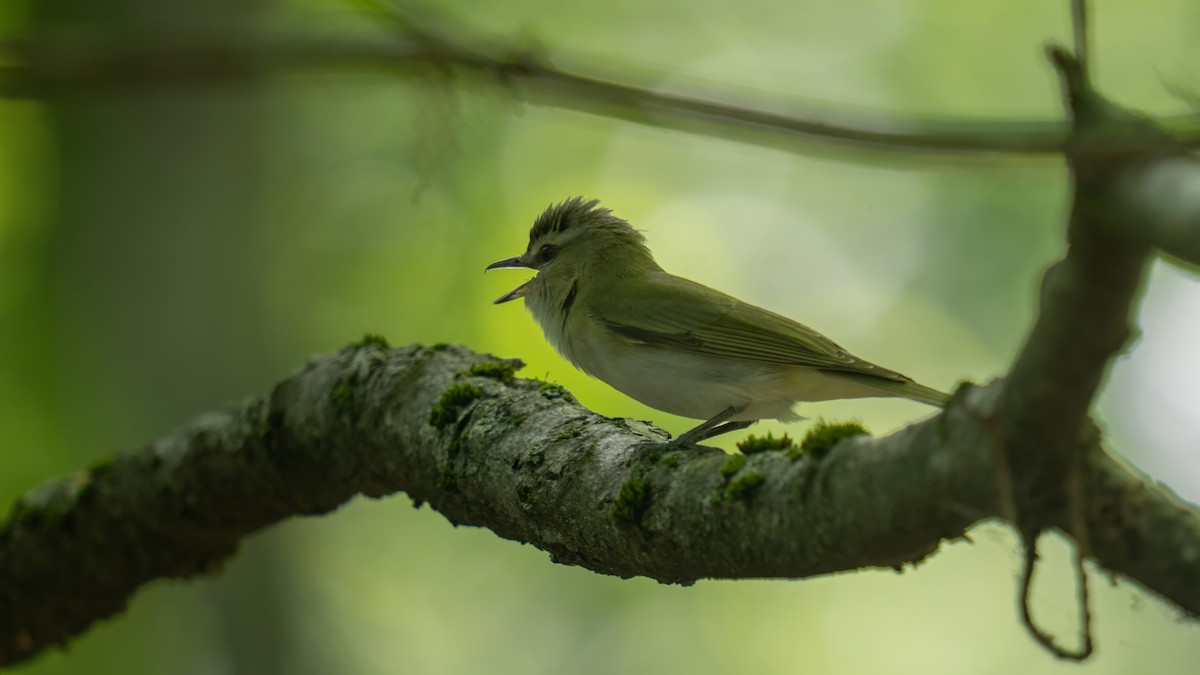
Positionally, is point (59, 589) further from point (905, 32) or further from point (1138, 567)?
point (905, 32)

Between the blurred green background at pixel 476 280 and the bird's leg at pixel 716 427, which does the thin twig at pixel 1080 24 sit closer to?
the bird's leg at pixel 716 427

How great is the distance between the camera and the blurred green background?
779cm

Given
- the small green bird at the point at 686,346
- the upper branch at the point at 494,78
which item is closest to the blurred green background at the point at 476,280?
the small green bird at the point at 686,346

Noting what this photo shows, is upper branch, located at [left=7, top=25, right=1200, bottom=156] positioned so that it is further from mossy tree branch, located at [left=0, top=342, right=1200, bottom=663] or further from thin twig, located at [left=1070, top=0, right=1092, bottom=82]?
mossy tree branch, located at [left=0, top=342, right=1200, bottom=663]

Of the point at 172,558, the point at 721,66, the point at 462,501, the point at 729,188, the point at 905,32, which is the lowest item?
the point at 172,558

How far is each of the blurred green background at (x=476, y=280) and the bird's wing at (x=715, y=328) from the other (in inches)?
59.7

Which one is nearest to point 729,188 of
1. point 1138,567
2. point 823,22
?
point 823,22

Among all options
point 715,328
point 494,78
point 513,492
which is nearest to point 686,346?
point 715,328

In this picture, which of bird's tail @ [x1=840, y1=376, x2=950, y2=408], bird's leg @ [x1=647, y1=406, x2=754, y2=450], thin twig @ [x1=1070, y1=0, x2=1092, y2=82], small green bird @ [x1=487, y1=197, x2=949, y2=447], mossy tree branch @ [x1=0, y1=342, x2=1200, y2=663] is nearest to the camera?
thin twig @ [x1=1070, y1=0, x2=1092, y2=82]

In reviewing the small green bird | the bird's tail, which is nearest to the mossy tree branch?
the small green bird

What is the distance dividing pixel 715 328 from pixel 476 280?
5.73 metres

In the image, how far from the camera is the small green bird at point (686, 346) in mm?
4477

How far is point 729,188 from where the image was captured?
1234cm

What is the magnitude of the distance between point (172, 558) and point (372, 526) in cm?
528
